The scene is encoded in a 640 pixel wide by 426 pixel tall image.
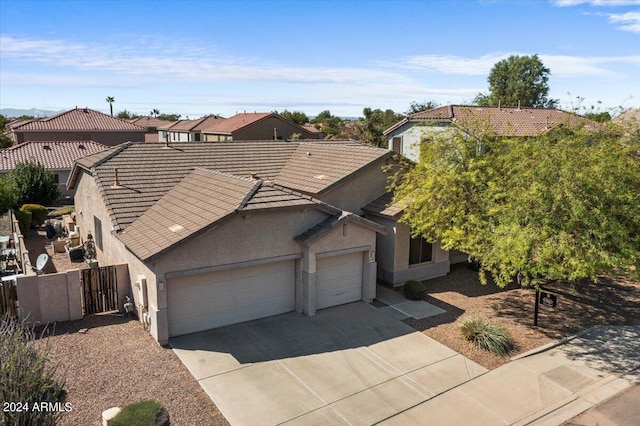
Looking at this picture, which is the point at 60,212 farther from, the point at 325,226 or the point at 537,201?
the point at 537,201

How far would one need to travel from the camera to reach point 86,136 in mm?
55062

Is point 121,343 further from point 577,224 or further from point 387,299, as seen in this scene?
point 577,224

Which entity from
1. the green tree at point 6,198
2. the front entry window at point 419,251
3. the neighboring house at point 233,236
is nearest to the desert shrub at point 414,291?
the neighboring house at point 233,236

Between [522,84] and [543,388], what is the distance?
73732 mm

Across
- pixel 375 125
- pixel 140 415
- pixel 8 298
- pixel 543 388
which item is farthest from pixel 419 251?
pixel 375 125

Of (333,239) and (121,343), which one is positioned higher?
(333,239)

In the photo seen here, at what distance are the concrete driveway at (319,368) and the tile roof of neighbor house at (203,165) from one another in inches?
212

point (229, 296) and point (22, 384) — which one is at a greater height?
point (22, 384)

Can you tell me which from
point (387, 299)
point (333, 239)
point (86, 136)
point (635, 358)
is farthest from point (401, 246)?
point (86, 136)

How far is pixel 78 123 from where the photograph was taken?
55.1 metres

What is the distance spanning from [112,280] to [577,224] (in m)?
13.5

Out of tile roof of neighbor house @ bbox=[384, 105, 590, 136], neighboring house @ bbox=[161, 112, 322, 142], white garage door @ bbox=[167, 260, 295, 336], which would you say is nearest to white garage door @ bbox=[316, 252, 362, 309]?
white garage door @ bbox=[167, 260, 295, 336]

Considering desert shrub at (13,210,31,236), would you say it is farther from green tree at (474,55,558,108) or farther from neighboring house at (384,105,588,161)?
green tree at (474,55,558,108)

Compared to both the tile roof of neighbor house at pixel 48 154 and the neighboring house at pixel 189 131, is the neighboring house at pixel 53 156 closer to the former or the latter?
the tile roof of neighbor house at pixel 48 154
